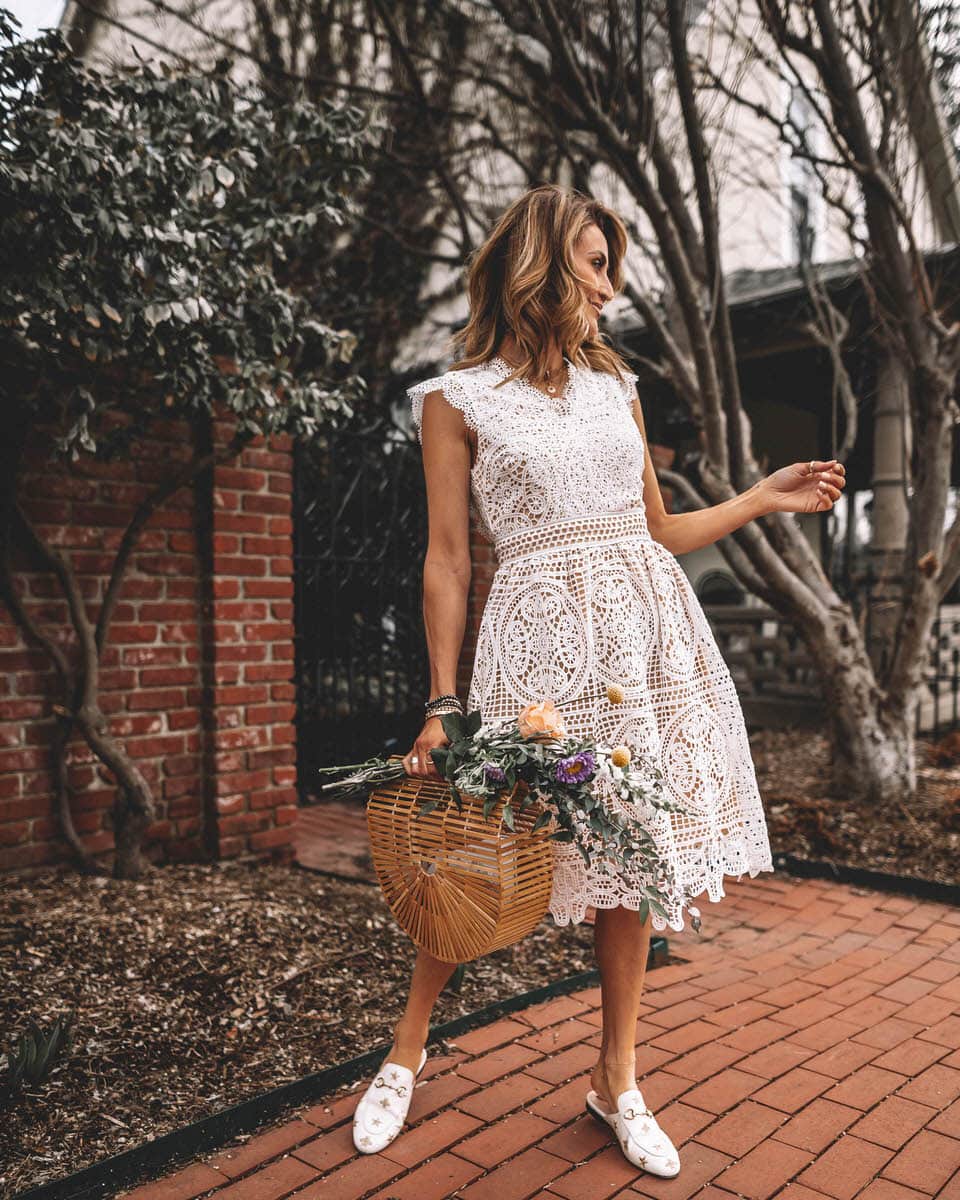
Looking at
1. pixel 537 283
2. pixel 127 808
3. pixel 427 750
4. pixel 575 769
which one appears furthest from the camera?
pixel 127 808

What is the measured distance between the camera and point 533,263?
81.1 inches

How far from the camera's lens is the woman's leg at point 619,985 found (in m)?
2.05

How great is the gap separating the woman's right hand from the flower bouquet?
61 millimetres

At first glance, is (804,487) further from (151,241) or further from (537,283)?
(151,241)

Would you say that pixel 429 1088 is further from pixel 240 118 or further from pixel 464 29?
pixel 464 29

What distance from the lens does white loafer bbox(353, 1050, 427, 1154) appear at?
207cm

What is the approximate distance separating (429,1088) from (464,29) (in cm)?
574

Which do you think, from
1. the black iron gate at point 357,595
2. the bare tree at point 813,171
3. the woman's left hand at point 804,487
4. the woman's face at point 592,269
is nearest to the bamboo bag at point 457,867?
the woman's left hand at point 804,487

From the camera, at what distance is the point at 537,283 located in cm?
205

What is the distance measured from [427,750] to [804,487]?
994 millimetres

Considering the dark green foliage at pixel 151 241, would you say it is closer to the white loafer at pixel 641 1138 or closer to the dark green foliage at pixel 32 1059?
the dark green foliage at pixel 32 1059

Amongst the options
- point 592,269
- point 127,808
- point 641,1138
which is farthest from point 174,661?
point 641,1138

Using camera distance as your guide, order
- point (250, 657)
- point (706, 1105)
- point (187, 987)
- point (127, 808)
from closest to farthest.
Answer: point (706, 1105)
point (187, 987)
point (127, 808)
point (250, 657)

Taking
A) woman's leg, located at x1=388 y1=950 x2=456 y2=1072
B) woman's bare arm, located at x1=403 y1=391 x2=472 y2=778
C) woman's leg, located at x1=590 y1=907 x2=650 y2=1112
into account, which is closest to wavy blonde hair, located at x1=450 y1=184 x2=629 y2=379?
woman's bare arm, located at x1=403 y1=391 x2=472 y2=778
